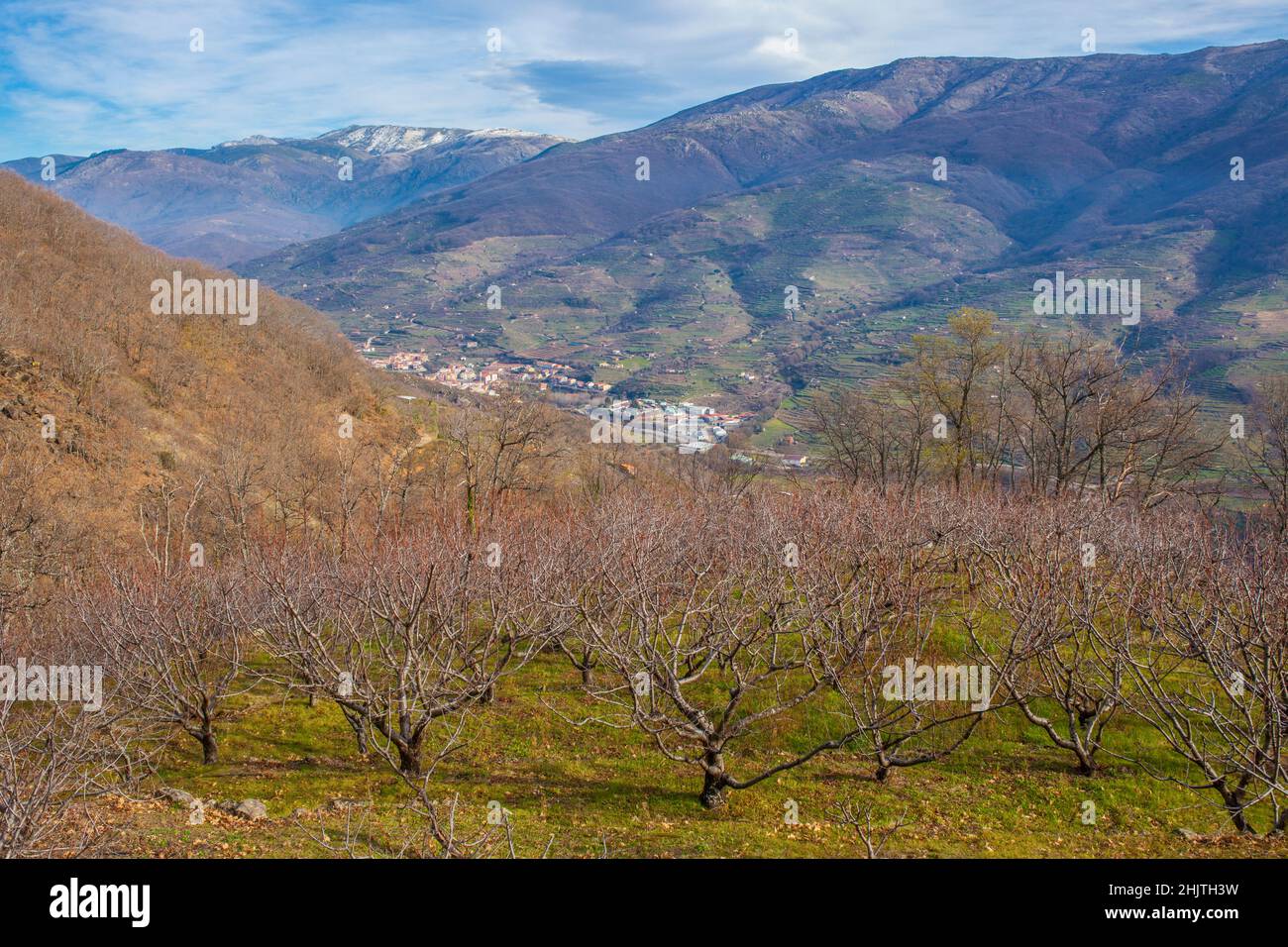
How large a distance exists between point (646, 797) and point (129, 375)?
158 ft

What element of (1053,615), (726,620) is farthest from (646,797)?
(1053,615)

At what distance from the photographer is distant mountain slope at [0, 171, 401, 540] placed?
130ft

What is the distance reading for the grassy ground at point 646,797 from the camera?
1333 cm

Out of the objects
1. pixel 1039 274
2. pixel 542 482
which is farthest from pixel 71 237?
pixel 1039 274

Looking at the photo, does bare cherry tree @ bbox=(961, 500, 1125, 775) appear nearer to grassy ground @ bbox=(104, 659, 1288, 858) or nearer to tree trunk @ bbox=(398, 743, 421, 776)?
grassy ground @ bbox=(104, 659, 1288, 858)

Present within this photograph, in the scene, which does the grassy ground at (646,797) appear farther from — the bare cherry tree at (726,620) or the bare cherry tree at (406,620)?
the bare cherry tree at (406,620)

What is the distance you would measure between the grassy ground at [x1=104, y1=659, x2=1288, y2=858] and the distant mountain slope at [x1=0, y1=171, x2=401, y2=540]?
22.4 m

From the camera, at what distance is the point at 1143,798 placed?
54.2ft

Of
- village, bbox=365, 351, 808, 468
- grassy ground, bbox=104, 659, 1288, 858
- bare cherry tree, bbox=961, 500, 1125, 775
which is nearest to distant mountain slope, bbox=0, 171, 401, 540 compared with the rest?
village, bbox=365, 351, 808, 468

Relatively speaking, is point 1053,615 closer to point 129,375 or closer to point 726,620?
point 726,620

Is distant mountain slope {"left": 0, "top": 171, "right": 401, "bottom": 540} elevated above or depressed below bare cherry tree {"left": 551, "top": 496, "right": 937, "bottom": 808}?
above

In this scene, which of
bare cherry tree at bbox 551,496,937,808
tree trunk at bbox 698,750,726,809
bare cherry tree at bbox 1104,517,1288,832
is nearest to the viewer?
bare cherry tree at bbox 1104,517,1288,832
